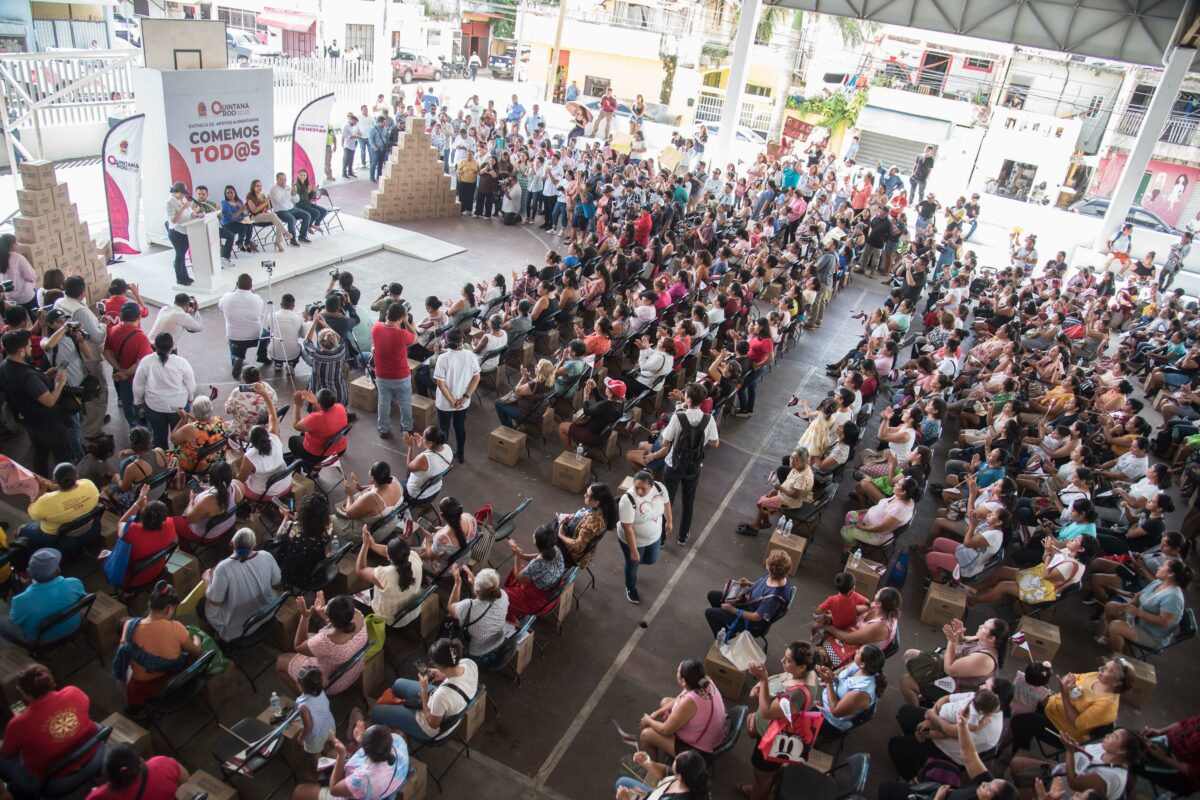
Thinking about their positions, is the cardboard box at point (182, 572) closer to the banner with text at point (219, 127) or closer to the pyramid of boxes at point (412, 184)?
the banner with text at point (219, 127)

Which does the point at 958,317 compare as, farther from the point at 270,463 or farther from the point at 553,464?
the point at 270,463

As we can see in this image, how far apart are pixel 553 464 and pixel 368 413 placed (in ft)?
7.43

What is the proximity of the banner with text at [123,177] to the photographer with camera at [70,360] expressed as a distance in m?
4.83

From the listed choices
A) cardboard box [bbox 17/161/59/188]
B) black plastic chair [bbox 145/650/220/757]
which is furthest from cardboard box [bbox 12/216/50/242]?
black plastic chair [bbox 145/650/220/757]

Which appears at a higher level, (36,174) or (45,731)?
(36,174)

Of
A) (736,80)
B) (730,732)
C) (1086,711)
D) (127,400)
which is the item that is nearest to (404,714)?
(730,732)

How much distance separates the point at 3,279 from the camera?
27.4ft

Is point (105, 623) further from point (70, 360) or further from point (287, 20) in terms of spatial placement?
point (287, 20)

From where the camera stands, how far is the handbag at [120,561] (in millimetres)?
5285

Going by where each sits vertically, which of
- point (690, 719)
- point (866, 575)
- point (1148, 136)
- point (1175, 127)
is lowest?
point (866, 575)

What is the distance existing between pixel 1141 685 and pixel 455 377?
6.35m

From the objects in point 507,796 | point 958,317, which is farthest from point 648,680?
point 958,317

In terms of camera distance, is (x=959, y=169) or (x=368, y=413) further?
(x=959, y=169)

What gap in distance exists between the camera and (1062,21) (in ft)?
56.2
